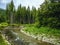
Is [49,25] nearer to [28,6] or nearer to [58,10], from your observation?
[58,10]

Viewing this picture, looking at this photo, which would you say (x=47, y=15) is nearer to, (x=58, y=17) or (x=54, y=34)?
(x=58, y=17)

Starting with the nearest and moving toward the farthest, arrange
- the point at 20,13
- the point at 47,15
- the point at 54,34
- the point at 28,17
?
the point at 54,34 → the point at 47,15 → the point at 20,13 → the point at 28,17

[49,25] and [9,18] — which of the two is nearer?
[49,25]

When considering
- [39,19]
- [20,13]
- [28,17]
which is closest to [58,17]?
[39,19]

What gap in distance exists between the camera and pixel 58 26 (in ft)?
156

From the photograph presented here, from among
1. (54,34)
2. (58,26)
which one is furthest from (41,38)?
(58,26)

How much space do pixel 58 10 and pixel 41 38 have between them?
38.7 feet

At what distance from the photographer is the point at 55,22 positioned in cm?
4822

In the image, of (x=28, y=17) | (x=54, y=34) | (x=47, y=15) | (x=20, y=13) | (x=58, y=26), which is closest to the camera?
(x=54, y=34)

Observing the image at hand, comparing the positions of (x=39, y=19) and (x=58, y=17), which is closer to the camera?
(x=58, y=17)

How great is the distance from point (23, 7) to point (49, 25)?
280 feet

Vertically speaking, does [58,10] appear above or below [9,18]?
above

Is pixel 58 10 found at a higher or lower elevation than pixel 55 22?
higher

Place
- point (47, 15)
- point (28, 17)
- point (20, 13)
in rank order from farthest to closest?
1. point (28, 17)
2. point (20, 13)
3. point (47, 15)
